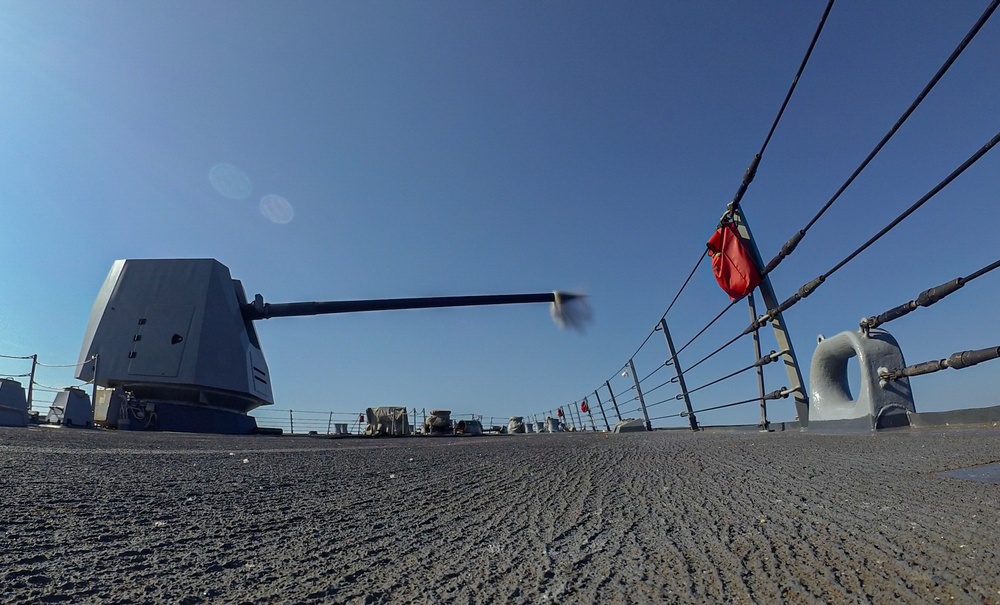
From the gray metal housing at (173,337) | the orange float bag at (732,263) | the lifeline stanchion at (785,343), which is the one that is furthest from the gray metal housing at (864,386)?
the gray metal housing at (173,337)

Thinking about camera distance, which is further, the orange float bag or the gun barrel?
the gun barrel

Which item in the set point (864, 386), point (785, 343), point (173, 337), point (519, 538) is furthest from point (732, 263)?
point (173, 337)

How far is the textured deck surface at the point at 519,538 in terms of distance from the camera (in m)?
0.60

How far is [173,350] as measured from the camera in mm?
9906

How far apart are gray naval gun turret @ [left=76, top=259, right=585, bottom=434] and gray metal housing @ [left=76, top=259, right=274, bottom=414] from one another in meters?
0.02

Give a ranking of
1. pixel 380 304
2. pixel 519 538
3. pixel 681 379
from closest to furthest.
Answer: pixel 519 538
pixel 681 379
pixel 380 304

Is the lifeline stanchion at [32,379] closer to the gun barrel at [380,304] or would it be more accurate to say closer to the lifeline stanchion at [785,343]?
the gun barrel at [380,304]

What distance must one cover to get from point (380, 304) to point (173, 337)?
6.68 meters

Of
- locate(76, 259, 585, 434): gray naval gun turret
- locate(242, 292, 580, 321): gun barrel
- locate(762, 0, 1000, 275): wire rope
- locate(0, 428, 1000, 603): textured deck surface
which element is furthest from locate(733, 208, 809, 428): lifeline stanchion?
locate(242, 292, 580, 321): gun barrel

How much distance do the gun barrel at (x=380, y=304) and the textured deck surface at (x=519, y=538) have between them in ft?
38.2

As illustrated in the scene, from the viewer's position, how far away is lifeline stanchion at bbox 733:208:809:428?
10.6 ft

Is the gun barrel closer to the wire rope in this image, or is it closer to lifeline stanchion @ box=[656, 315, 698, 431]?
lifeline stanchion @ box=[656, 315, 698, 431]

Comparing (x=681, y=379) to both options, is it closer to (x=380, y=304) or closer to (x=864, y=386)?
(x=864, y=386)

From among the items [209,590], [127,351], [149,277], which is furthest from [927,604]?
[149,277]
